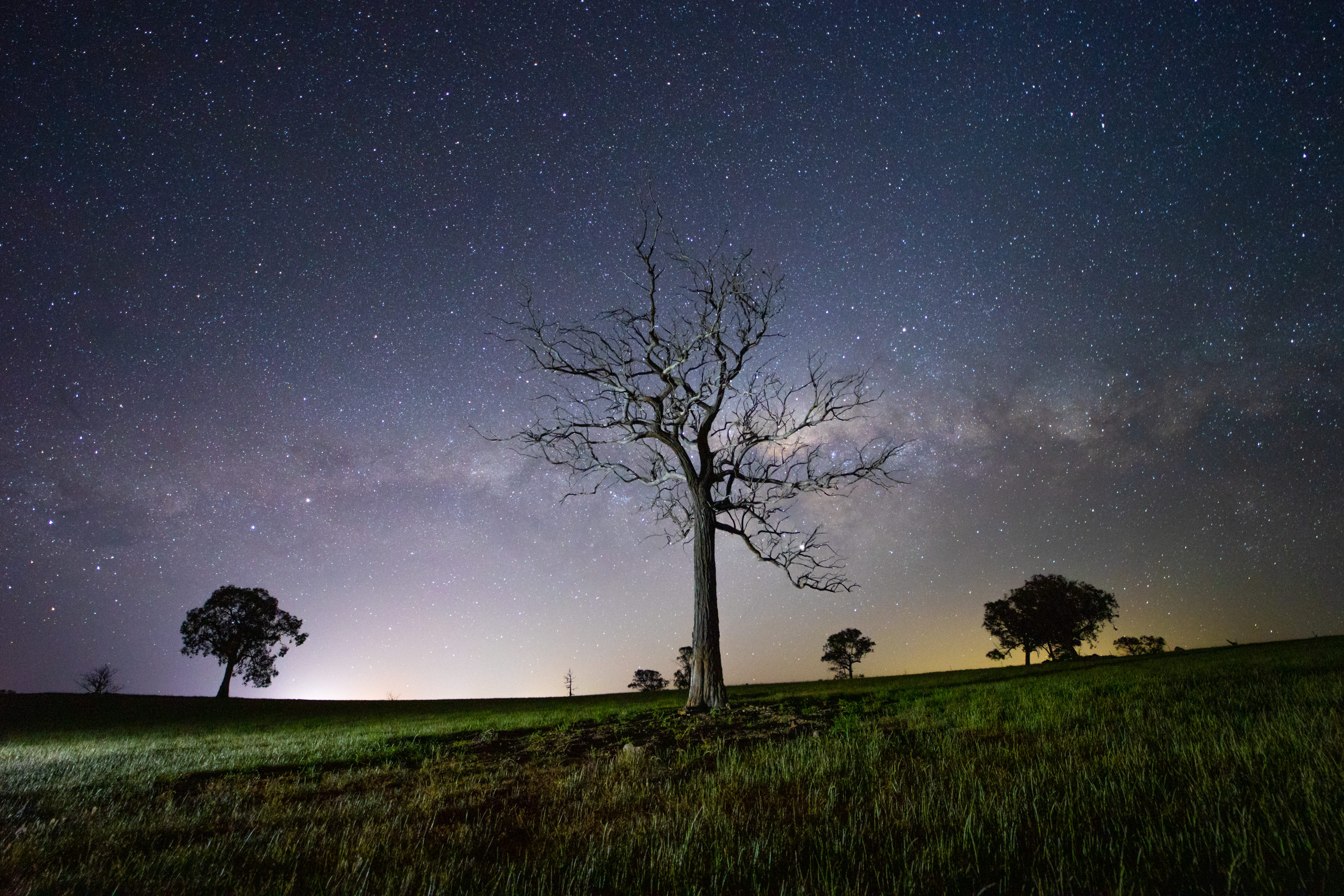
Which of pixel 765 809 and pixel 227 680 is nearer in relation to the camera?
pixel 765 809

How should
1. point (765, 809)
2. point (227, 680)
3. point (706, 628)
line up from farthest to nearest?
point (227, 680)
point (706, 628)
point (765, 809)

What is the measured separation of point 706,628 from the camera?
14.0 meters

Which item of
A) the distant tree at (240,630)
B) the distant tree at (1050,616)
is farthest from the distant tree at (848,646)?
the distant tree at (240,630)

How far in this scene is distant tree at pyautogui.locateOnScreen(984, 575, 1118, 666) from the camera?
176ft

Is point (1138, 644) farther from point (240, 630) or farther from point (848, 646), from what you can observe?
point (240, 630)

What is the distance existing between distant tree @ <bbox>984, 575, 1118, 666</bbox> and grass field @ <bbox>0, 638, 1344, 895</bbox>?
51.5 metres

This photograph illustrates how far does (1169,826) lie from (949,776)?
1.75 metres

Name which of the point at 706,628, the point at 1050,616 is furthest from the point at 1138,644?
the point at 706,628

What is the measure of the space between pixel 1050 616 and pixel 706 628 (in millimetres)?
53644

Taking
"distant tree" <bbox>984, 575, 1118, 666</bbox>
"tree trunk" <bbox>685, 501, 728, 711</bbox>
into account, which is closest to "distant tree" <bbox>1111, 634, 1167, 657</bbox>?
"distant tree" <bbox>984, 575, 1118, 666</bbox>

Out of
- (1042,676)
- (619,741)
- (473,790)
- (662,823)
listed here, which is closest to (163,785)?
(473,790)

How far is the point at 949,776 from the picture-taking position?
4.84 metres

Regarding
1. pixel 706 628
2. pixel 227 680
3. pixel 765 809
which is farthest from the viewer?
pixel 227 680

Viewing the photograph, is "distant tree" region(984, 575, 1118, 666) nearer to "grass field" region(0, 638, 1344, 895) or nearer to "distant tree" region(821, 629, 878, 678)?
"distant tree" region(821, 629, 878, 678)
